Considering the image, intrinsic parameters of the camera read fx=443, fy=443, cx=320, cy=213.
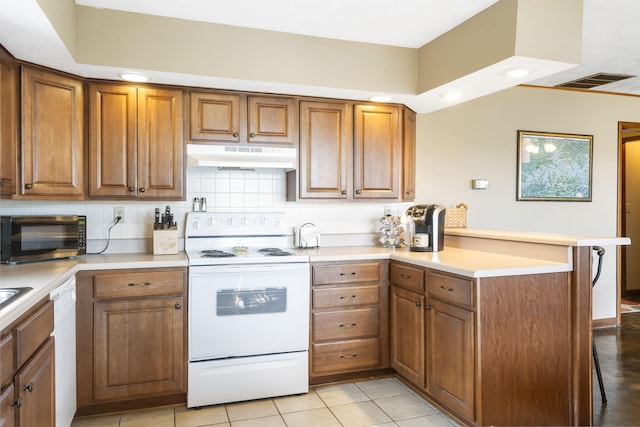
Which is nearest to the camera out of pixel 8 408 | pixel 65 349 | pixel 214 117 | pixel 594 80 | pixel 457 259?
pixel 8 408

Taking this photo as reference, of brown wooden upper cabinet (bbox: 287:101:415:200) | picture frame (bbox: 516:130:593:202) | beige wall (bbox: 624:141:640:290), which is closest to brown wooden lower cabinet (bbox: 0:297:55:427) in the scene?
brown wooden upper cabinet (bbox: 287:101:415:200)

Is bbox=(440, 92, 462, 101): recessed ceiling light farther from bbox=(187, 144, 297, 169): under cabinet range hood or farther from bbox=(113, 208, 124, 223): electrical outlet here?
bbox=(113, 208, 124, 223): electrical outlet

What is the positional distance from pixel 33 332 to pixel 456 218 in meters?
3.24

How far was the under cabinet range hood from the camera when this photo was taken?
309 cm

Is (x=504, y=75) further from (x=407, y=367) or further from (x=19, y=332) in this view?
(x=19, y=332)

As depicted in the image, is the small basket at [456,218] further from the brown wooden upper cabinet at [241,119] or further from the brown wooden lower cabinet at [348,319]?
the brown wooden upper cabinet at [241,119]

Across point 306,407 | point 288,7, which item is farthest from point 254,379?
point 288,7

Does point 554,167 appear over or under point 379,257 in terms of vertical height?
over

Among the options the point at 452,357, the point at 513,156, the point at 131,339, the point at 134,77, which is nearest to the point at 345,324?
the point at 452,357

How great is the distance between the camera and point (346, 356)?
3172 mm

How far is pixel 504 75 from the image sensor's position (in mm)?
2775

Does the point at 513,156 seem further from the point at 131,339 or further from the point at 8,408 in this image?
the point at 8,408

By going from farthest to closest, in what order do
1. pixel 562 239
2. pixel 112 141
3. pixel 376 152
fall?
pixel 376 152 → pixel 112 141 → pixel 562 239

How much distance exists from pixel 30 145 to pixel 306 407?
2311 millimetres
